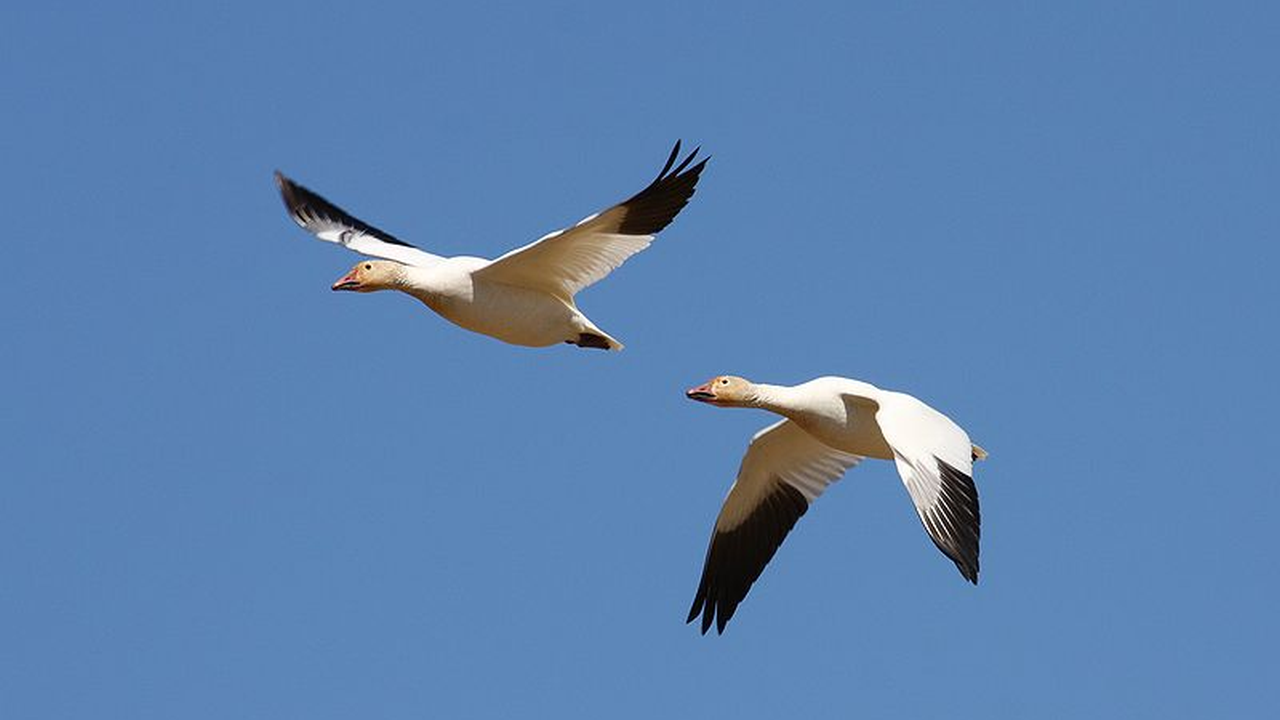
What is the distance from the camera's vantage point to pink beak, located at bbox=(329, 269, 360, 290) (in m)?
15.8

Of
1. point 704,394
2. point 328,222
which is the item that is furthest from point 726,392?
point 328,222

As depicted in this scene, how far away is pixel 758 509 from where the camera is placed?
15898 millimetres

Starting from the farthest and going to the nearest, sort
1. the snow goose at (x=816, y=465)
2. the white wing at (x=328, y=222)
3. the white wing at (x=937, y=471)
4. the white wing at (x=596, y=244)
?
the white wing at (x=328, y=222)
the white wing at (x=596, y=244)
the snow goose at (x=816, y=465)
the white wing at (x=937, y=471)

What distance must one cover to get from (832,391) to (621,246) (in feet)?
5.50

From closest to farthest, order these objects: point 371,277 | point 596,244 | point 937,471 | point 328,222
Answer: point 937,471
point 596,244
point 371,277
point 328,222

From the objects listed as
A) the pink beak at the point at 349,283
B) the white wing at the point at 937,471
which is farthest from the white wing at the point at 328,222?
the white wing at the point at 937,471

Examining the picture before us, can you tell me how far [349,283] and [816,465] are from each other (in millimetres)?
3391

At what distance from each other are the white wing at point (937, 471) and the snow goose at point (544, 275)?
74.6 inches

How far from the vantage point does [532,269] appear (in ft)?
49.1

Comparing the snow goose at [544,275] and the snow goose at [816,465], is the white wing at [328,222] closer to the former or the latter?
the snow goose at [544,275]

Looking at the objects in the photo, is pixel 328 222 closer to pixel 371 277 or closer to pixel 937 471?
pixel 371 277

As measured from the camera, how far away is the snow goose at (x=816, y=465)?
13242mm

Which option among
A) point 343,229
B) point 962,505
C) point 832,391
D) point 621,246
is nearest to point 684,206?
point 621,246

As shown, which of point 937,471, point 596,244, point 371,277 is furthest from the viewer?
point 371,277
